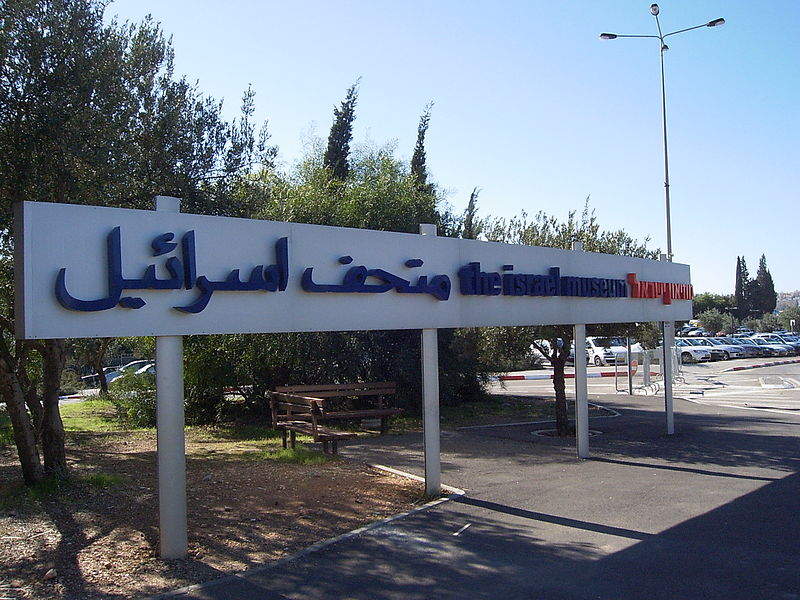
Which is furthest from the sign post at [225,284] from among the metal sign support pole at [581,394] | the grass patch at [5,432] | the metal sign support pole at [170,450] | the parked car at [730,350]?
the parked car at [730,350]

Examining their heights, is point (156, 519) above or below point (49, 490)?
below

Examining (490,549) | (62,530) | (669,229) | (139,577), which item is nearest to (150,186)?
(62,530)

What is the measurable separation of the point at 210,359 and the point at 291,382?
2.09 m

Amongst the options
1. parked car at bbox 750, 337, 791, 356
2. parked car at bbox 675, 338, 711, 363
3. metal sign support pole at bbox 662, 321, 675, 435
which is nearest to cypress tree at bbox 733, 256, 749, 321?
parked car at bbox 750, 337, 791, 356

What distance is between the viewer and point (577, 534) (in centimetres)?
760

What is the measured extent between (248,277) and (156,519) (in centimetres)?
278

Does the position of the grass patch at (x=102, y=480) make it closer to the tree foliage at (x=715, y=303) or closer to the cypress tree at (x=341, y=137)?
the cypress tree at (x=341, y=137)

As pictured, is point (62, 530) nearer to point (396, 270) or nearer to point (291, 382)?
point (396, 270)

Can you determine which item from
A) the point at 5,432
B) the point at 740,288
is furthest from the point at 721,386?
the point at 740,288

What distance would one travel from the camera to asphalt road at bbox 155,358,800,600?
19.6ft

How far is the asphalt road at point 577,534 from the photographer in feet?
19.6

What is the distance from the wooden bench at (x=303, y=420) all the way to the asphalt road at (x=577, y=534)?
2.51 ft

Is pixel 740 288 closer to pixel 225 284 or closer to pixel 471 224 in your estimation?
pixel 471 224

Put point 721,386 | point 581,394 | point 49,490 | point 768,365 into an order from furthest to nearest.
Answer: point 768,365 → point 721,386 → point 581,394 → point 49,490
